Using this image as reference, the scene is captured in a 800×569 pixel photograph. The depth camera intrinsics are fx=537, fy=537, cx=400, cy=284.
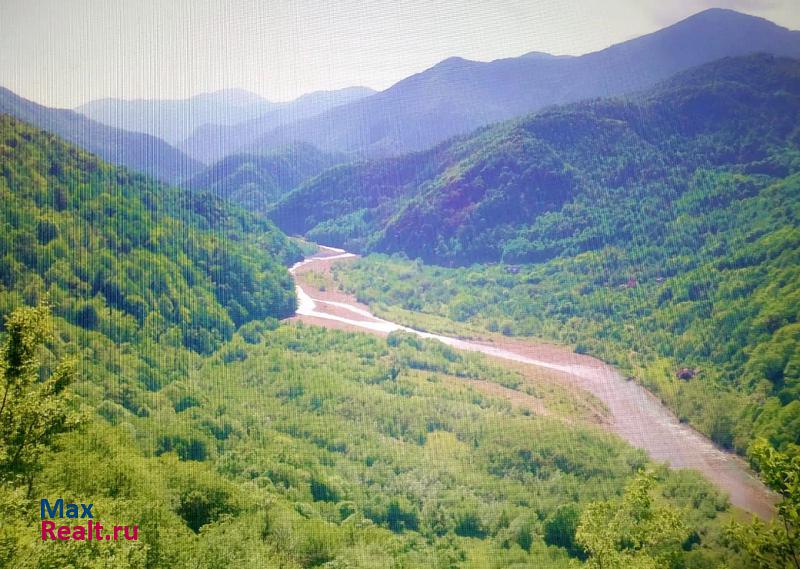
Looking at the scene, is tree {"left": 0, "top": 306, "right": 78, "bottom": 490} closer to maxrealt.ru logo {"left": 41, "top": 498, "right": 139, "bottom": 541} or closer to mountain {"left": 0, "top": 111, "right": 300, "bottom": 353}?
Result: maxrealt.ru logo {"left": 41, "top": 498, "right": 139, "bottom": 541}

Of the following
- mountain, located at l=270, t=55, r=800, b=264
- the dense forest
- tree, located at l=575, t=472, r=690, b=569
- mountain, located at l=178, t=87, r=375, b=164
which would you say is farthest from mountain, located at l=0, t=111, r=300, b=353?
mountain, located at l=178, t=87, r=375, b=164

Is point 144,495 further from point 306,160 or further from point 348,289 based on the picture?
point 306,160

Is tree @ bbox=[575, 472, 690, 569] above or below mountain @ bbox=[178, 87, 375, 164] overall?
below

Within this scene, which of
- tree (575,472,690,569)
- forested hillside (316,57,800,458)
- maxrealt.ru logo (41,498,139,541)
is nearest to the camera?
maxrealt.ru logo (41,498,139,541)

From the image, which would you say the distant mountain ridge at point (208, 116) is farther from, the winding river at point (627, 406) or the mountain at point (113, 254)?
the winding river at point (627, 406)

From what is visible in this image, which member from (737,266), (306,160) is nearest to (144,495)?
(737,266)

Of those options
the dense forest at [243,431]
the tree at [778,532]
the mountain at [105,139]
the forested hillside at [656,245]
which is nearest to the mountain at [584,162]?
the forested hillside at [656,245]

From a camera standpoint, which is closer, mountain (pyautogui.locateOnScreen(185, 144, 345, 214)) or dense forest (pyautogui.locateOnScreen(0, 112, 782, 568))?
dense forest (pyautogui.locateOnScreen(0, 112, 782, 568))

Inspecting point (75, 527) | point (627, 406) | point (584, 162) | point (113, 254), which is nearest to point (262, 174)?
point (584, 162)
